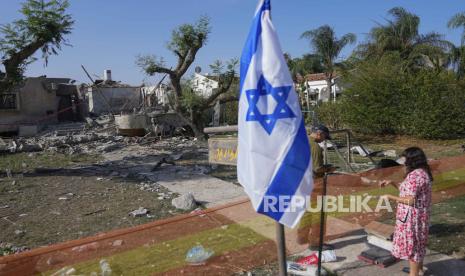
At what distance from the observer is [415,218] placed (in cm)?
357

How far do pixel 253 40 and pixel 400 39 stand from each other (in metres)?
28.4

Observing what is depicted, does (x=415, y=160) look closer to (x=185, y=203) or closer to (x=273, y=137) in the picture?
(x=273, y=137)

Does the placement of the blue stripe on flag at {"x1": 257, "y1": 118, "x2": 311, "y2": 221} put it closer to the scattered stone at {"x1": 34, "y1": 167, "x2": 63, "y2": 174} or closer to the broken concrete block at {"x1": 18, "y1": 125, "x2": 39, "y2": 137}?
the scattered stone at {"x1": 34, "y1": 167, "x2": 63, "y2": 174}

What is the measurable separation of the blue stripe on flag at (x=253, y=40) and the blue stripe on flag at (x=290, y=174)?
0.51 metres

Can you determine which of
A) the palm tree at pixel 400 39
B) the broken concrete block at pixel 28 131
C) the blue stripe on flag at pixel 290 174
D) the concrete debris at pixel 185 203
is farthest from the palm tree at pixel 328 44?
the blue stripe on flag at pixel 290 174

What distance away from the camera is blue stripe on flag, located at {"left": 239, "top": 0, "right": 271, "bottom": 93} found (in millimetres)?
2402

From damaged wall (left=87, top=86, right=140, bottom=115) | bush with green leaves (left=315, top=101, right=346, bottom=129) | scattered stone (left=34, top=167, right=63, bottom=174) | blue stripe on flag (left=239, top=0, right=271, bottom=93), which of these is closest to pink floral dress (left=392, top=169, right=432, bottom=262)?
blue stripe on flag (left=239, top=0, right=271, bottom=93)

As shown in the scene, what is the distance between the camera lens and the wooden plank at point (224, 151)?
8.28 metres

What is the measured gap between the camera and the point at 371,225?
201 inches

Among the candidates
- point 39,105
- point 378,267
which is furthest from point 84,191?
point 39,105

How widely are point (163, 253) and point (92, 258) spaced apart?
63 centimetres

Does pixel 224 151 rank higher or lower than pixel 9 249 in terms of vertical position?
higher

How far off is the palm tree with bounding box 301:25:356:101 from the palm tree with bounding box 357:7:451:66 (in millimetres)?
3648

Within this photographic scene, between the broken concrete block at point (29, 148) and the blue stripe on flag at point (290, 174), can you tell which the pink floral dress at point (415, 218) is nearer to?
the blue stripe on flag at point (290, 174)
